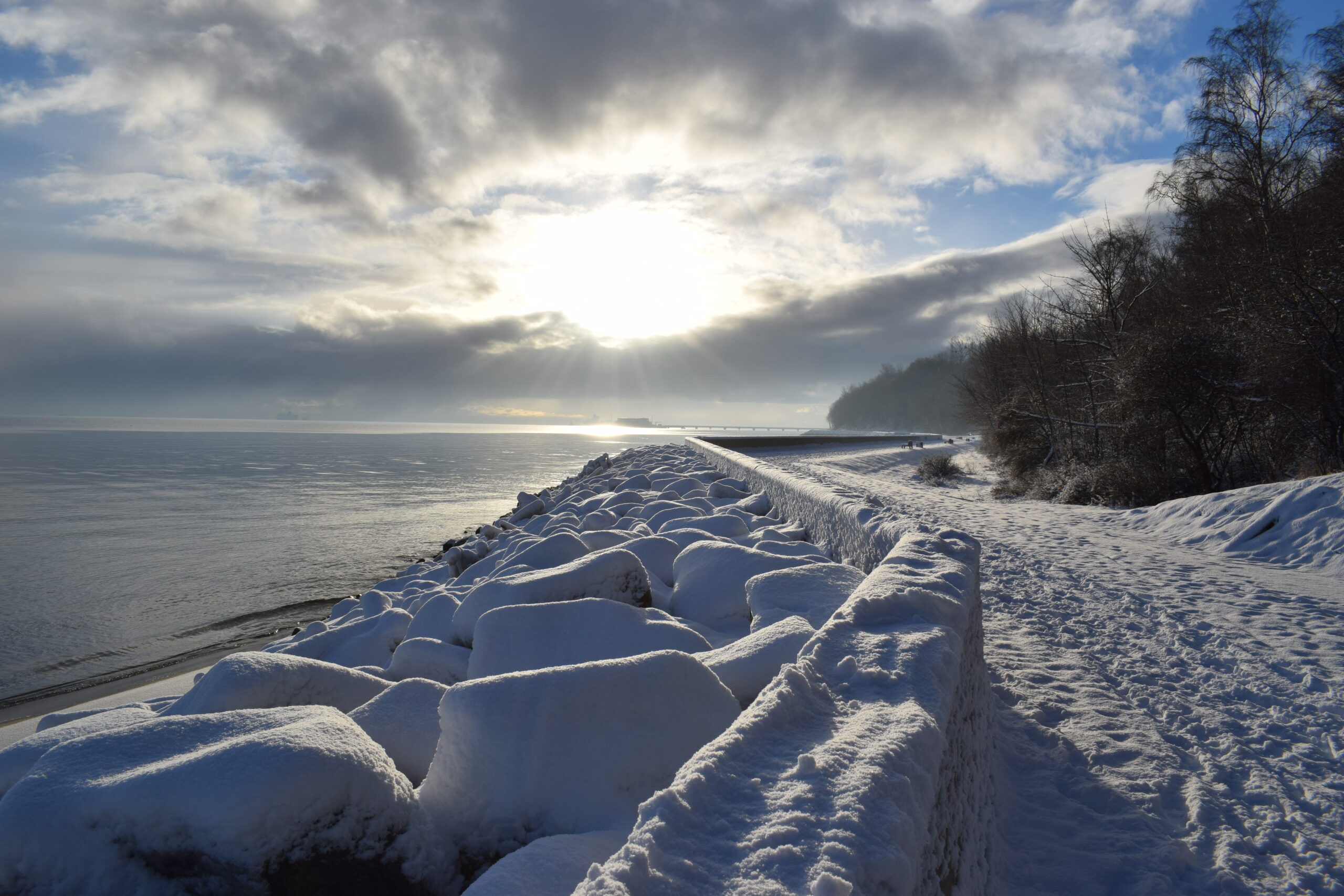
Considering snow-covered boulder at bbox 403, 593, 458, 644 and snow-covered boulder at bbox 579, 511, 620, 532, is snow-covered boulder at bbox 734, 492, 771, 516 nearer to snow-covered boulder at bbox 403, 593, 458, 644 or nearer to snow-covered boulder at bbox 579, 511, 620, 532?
snow-covered boulder at bbox 579, 511, 620, 532

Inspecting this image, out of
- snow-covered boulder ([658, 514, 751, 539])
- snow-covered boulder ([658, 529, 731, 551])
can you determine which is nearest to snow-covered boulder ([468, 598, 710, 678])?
snow-covered boulder ([658, 529, 731, 551])

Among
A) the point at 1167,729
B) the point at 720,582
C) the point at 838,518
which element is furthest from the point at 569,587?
the point at 1167,729

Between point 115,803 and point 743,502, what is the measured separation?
5.94m

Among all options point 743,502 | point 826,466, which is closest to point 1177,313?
point 826,466

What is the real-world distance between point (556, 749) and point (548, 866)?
0.30 metres

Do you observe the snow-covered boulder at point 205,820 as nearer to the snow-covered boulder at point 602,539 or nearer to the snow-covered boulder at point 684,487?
the snow-covered boulder at point 602,539

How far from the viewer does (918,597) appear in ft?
7.10

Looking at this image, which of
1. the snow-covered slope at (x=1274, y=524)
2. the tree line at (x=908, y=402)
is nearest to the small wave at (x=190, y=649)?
the snow-covered slope at (x=1274, y=524)

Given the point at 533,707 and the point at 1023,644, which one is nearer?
the point at 533,707

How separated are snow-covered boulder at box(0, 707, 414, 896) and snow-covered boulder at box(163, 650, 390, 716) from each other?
0.55 meters

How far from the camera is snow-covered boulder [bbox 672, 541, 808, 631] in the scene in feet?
10.7

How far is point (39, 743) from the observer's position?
6.46 ft

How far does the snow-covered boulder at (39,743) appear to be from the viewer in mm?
1855

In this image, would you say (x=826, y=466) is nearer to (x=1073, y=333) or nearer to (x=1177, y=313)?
(x=1073, y=333)
